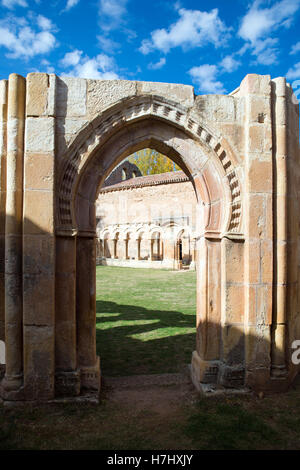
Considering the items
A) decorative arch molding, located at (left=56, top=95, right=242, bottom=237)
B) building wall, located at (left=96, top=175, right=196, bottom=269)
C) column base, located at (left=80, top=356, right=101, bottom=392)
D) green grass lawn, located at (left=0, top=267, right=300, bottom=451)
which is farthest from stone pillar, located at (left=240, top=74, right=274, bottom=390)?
building wall, located at (left=96, top=175, right=196, bottom=269)

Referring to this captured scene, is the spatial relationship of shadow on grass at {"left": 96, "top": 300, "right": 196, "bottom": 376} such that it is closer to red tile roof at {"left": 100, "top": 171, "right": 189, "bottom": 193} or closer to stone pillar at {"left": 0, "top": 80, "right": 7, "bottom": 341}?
stone pillar at {"left": 0, "top": 80, "right": 7, "bottom": 341}

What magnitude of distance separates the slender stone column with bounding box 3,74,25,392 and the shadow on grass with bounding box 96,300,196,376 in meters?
1.52

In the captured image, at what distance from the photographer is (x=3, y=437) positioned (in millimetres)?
2738

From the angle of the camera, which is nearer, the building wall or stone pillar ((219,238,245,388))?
stone pillar ((219,238,245,388))

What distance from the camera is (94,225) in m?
3.62

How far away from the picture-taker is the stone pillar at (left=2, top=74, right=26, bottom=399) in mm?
3324

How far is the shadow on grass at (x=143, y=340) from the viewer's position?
468 cm

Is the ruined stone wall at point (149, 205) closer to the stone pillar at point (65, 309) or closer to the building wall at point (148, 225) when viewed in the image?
the building wall at point (148, 225)

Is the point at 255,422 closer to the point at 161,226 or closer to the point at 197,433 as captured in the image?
the point at 197,433

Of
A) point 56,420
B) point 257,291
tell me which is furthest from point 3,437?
point 257,291

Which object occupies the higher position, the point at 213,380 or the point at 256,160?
the point at 256,160

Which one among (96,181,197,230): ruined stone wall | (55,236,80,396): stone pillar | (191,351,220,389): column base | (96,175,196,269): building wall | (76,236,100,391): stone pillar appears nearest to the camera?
(55,236,80,396): stone pillar

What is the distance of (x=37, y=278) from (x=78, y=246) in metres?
0.56

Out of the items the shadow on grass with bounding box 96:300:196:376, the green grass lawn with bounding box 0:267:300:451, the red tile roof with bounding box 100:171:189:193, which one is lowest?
the shadow on grass with bounding box 96:300:196:376
